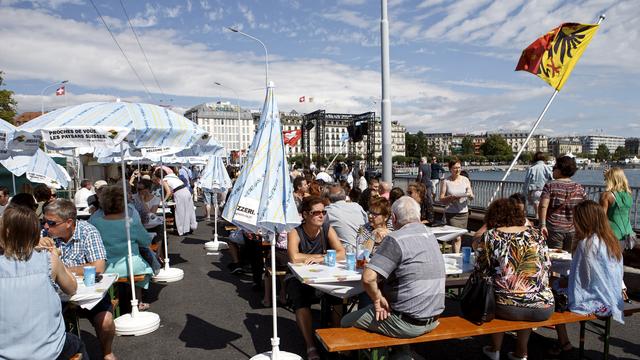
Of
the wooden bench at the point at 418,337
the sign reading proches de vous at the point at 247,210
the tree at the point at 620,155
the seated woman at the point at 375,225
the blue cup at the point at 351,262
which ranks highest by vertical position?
the sign reading proches de vous at the point at 247,210

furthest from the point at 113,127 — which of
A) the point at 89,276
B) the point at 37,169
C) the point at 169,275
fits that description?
the point at 37,169

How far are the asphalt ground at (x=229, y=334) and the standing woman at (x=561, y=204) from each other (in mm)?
1038

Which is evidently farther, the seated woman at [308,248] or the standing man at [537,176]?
the standing man at [537,176]

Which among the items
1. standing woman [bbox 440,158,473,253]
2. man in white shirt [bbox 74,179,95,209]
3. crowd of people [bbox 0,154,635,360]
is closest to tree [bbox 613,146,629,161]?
standing woman [bbox 440,158,473,253]

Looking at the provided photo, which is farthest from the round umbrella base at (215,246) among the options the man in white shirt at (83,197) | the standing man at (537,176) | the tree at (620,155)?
the tree at (620,155)

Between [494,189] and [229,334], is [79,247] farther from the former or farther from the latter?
[494,189]

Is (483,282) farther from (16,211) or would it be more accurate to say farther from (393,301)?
(16,211)

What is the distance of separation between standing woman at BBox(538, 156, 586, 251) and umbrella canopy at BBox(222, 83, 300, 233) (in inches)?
129

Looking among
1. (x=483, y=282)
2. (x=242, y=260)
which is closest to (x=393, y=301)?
(x=483, y=282)

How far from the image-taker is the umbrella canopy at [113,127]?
166 inches

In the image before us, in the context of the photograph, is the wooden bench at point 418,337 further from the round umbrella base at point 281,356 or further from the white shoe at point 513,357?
the round umbrella base at point 281,356

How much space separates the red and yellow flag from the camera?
282 inches

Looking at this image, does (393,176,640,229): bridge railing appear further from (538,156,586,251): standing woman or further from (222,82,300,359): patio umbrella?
(222,82,300,359): patio umbrella

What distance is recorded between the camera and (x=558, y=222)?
5.36 meters
